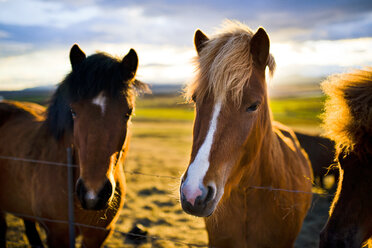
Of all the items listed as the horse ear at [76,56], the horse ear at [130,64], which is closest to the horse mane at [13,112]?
the horse ear at [76,56]

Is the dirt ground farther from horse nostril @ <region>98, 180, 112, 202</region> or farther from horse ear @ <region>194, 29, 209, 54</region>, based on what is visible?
horse ear @ <region>194, 29, 209, 54</region>

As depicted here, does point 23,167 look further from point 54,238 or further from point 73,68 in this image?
point 73,68

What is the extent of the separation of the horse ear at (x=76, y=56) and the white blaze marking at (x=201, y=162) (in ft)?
5.72

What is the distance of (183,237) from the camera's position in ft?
15.9

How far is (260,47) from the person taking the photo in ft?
6.58

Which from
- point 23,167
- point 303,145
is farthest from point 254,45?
point 303,145

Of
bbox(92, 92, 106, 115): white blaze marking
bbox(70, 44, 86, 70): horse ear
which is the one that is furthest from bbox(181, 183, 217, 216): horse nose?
bbox(70, 44, 86, 70): horse ear

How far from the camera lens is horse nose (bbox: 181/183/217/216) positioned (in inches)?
61.3

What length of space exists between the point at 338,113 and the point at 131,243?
13.3 ft

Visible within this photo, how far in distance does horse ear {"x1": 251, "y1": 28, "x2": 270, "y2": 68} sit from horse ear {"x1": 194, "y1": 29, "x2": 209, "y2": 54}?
0.55 meters

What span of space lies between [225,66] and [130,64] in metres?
1.25

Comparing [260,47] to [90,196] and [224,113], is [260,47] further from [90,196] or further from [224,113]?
[90,196]

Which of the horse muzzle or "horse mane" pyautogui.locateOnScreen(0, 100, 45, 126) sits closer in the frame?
the horse muzzle

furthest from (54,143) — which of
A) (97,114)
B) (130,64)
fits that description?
(130,64)
